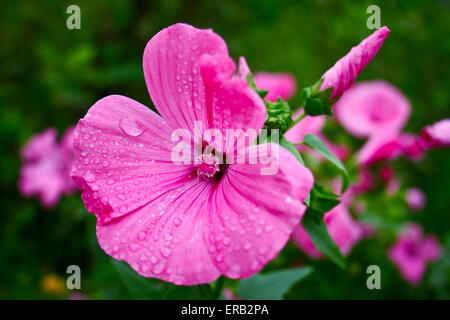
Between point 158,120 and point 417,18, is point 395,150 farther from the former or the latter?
point 417,18

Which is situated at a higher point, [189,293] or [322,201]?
[322,201]

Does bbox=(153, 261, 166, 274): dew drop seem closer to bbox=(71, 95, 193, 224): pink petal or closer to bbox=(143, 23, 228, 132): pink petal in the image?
bbox=(71, 95, 193, 224): pink petal

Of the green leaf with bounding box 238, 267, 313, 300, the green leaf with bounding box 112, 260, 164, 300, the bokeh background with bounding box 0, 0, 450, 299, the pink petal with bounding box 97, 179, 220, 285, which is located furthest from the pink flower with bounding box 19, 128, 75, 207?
the pink petal with bounding box 97, 179, 220, 285

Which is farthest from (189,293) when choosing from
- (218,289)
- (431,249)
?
(431,249)

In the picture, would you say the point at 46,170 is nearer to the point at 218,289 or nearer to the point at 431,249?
the point at 218,289

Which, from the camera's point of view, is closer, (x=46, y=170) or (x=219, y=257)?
(x=219, y=257)

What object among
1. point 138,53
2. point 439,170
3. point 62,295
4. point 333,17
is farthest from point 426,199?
point 62,295
